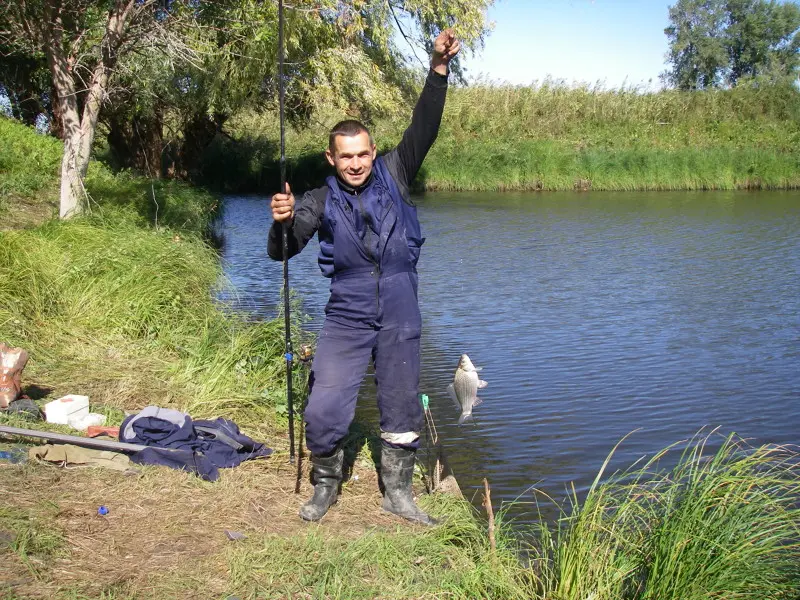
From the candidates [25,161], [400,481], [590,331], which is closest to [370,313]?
[400,481]

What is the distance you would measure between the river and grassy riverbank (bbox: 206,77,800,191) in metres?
8.59

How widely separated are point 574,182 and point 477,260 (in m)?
14.9

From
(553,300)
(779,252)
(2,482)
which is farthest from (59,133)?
(2,482)

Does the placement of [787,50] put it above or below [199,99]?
above

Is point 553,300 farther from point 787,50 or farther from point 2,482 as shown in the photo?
point 787,50

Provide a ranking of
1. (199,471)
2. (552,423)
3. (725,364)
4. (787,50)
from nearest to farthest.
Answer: (199,471) < (552,423) < (725,364) < (787,50)

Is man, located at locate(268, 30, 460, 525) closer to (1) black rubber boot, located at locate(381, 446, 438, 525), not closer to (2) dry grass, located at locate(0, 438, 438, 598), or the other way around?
(1) black rubber boot, located at locate(381, 446, 438, 525)

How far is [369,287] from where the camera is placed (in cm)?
446

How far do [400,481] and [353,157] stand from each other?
1.64 m

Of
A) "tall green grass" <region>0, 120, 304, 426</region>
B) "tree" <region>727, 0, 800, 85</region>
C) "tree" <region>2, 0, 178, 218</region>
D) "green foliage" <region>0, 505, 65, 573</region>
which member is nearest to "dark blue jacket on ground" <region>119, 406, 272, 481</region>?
"tall green grass" <region>0, 120, 304, 426</region>

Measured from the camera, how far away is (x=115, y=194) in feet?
47.6

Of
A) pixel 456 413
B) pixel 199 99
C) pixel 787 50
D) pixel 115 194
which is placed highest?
pixel 787 50

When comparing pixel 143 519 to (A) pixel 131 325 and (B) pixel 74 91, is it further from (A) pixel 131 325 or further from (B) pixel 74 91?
(B) pixel 74 91

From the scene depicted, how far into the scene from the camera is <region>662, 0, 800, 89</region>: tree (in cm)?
6169
